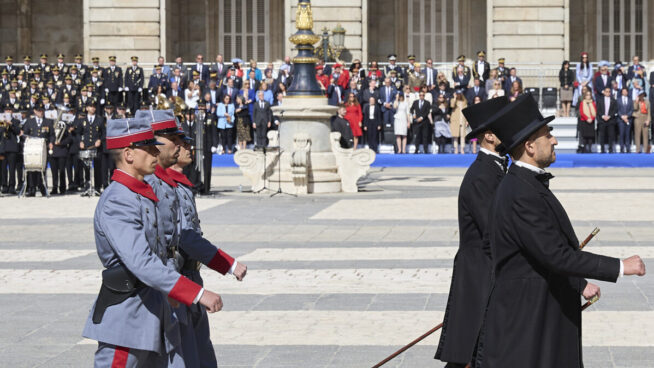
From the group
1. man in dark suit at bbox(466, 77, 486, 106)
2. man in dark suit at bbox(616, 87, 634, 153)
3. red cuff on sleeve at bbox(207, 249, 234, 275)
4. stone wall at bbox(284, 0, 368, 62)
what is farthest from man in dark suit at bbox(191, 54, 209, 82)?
red cuff on sleeve at bbox(207, 249, 234, 275)

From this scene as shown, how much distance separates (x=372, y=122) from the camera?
31031mm

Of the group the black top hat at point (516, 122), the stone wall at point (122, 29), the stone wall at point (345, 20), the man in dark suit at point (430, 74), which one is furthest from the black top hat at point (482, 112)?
the stone wall at point (122, 29)

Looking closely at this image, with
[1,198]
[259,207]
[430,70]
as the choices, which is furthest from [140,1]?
[259,207]

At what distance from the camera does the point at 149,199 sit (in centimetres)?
574

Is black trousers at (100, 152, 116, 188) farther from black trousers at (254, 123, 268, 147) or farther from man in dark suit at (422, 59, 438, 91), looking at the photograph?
man in dark suit at (422, 59, 438, 91)

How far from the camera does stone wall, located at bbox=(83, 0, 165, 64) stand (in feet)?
115

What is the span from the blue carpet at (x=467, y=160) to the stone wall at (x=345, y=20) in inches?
220

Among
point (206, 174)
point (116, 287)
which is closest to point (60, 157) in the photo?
point (206, 174)

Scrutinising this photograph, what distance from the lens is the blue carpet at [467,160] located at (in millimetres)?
29411

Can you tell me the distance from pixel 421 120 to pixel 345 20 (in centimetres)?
550

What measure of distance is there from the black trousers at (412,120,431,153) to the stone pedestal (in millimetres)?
8363

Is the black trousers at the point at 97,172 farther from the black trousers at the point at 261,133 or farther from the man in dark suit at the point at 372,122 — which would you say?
the man in dark suit at the point at 372,122

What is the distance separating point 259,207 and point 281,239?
14.9 feet

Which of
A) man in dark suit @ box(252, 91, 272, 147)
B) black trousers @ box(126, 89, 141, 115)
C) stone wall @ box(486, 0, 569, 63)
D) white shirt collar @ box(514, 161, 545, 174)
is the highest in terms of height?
stone wall @ box(486, 0, 569, 63)
